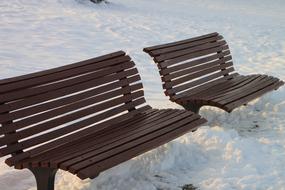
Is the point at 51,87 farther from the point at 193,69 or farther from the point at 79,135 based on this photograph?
the point at 193,69

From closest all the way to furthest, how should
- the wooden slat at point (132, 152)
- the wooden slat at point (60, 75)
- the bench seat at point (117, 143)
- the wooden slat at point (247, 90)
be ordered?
the wooden slat at point (132, 152), the bench seat at point (117, 143), the wooden slat at point (60, 75), the wooden slat at point (247, 90)

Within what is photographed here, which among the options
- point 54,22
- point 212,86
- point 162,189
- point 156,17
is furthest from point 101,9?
point 162,189

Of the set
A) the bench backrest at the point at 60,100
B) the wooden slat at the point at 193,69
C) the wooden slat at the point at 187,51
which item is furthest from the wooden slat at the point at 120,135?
the wooden slat at the point at 187,51

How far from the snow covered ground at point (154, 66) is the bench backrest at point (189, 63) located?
49 centimetres

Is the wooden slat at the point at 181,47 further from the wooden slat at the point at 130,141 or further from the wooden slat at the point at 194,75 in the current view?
the wooden slat at the point at 130,141

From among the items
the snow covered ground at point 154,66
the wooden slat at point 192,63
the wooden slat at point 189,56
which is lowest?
the snow covered ground at point 154,66

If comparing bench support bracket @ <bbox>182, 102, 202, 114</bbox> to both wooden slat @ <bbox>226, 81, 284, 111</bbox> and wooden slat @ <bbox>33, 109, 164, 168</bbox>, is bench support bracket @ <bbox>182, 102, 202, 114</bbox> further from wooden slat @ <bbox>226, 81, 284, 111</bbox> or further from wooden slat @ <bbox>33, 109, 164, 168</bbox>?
wooden slat @ <bbox>33, 109, 164, 168</bbox>

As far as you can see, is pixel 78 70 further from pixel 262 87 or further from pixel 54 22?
pixel 54 22

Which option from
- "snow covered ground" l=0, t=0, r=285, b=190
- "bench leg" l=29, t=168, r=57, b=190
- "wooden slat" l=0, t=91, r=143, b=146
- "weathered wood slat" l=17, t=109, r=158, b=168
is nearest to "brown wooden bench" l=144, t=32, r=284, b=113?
"snow covered ground" l=0, t=0, r=285, b=190

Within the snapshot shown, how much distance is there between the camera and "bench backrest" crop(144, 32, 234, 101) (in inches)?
219

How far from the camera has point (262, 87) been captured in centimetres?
618

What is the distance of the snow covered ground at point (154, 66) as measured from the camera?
172 inches

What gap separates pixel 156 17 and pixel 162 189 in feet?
34.0

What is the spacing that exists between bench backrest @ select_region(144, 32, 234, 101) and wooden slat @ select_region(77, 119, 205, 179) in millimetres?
1006
